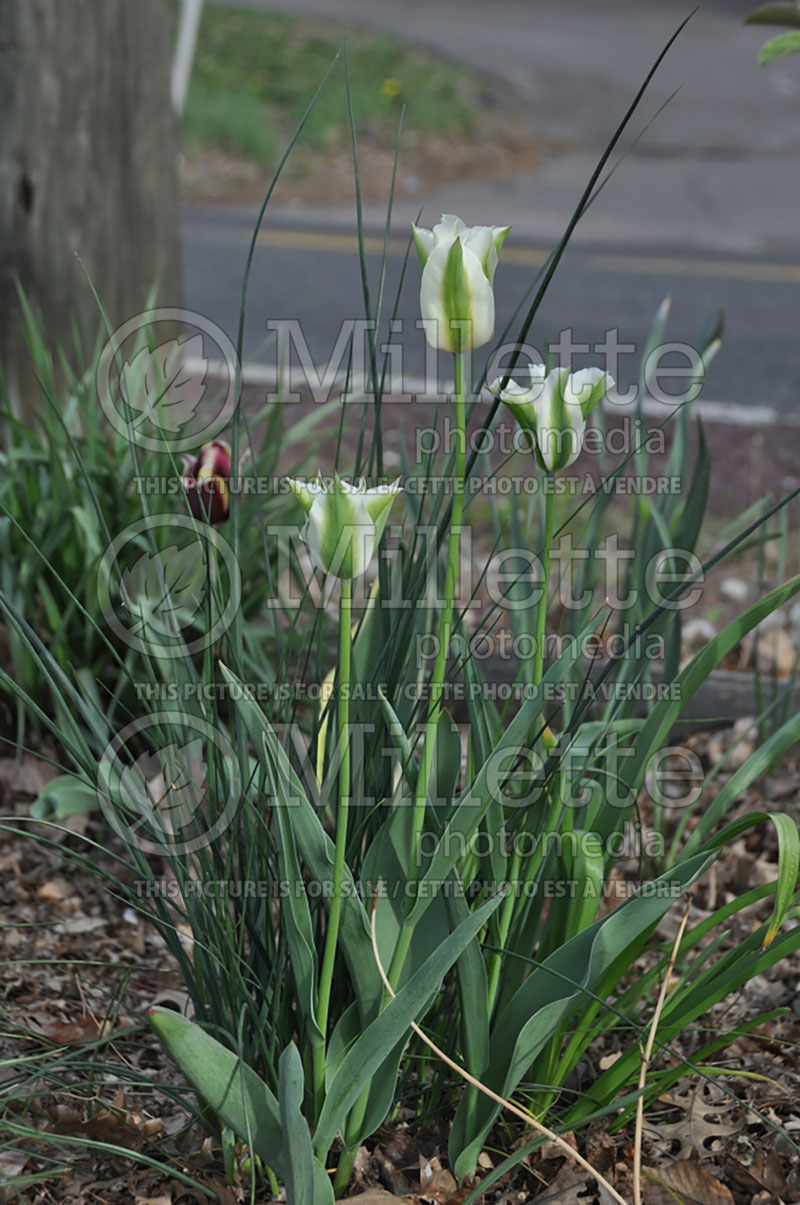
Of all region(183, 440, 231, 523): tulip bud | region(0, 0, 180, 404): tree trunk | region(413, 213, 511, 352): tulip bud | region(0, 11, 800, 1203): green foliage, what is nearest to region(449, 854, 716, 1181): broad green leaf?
region(0, 11, 800, 1203): green foliage

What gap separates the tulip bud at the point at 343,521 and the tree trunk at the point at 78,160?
212 centimetres

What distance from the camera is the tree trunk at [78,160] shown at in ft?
9.71

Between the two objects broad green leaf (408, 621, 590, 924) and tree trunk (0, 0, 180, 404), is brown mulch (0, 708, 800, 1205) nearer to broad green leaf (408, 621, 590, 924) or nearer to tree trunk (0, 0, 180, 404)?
broad green leaf (408, 621, 590, 924)

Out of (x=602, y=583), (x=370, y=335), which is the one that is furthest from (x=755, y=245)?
(x=370, y=335)

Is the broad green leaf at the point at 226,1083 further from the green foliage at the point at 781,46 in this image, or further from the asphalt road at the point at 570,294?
the asphalt road at the point at 570,294

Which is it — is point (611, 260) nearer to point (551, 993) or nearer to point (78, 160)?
point (78, 160)

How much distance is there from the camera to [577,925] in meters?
1.40

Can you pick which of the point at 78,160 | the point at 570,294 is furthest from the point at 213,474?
the point at 570,294

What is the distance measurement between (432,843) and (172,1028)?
0.38 metres

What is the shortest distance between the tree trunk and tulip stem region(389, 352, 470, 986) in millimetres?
2062

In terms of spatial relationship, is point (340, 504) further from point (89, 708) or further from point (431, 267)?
point (89, 708)

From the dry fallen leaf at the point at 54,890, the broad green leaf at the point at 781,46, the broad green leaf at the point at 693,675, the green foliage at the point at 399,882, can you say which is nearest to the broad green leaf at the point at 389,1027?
the green foliage at the point at 399,882

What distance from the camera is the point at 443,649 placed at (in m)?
1.18

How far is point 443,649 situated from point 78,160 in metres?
2.38
